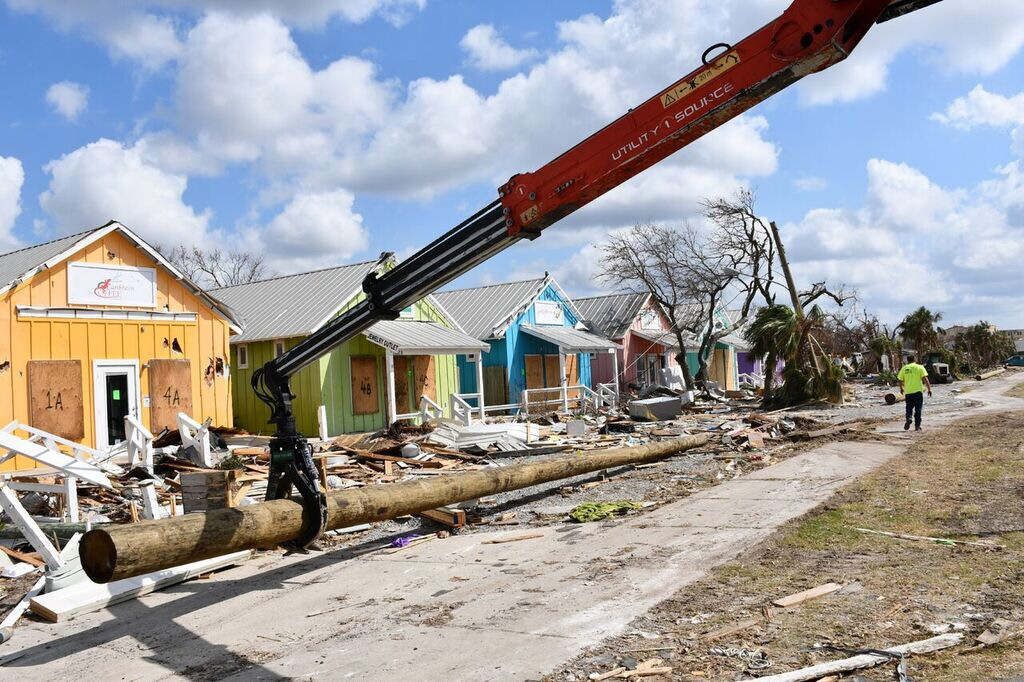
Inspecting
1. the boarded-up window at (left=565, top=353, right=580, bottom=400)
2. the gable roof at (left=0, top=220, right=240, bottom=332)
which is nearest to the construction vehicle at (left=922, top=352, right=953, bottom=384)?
the boarded-up window at (left=565, top=353, right=580, bottom=400)

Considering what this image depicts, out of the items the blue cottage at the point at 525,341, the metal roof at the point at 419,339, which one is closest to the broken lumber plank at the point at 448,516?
the metal roof at the point at 419,339

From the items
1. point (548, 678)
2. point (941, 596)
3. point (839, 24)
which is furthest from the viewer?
point (941, 596)

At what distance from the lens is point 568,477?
39.8ft

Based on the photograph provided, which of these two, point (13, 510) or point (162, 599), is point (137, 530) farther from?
point (13, 510)

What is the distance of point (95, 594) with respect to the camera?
7348 mm

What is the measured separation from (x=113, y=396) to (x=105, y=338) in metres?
1.20

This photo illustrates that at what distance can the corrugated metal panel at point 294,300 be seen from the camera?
2100 cm

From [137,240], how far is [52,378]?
3.37 meters

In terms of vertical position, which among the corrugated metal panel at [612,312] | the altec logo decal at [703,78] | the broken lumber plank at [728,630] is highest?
the corrugated metal panel at [612,312]

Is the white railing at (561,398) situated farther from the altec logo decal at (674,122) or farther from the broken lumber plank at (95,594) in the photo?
the altec logo decal at (674,122)

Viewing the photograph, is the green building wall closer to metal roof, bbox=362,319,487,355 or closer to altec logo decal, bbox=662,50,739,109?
metal roof, bbox=362,319,487,355

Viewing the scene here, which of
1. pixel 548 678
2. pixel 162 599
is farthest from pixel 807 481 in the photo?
pixel 162 599

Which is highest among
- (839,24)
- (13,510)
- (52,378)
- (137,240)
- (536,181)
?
(137,240)

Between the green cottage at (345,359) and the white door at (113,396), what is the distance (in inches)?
169
